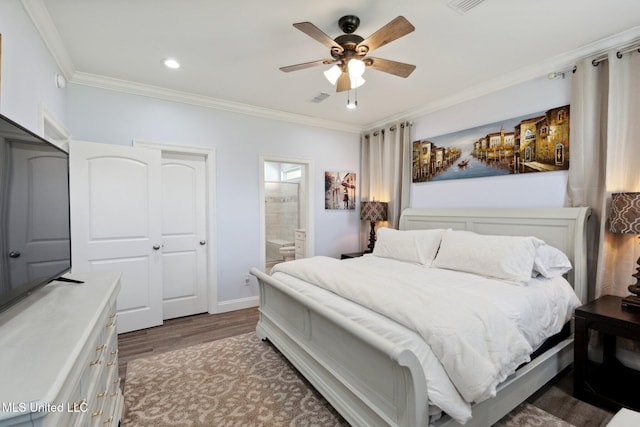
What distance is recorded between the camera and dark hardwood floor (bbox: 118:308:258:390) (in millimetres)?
2791

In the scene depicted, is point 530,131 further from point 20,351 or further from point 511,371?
point 20,351

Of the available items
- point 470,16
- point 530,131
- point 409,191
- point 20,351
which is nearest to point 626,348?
point 530,131

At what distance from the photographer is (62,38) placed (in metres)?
2.34

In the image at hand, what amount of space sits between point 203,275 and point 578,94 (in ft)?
14.2

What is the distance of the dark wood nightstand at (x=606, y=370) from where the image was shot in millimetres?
1893

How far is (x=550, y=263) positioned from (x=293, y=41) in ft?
9.16

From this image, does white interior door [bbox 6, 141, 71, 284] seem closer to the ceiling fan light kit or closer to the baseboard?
the ceiling fan light kit

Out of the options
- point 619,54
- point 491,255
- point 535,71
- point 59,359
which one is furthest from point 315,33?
point 619,54

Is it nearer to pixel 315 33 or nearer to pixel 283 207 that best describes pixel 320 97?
pixel 315 33

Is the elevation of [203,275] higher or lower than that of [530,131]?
lower

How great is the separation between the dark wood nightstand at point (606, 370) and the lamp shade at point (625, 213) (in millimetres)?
556

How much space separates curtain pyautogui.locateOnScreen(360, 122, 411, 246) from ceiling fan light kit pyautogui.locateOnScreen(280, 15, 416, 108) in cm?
198

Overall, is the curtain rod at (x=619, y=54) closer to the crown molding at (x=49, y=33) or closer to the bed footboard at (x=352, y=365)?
the bed footboard at (x=352, y=365)

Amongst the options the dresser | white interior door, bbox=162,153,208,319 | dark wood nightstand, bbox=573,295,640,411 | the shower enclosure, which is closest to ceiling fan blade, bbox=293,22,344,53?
the dresser
